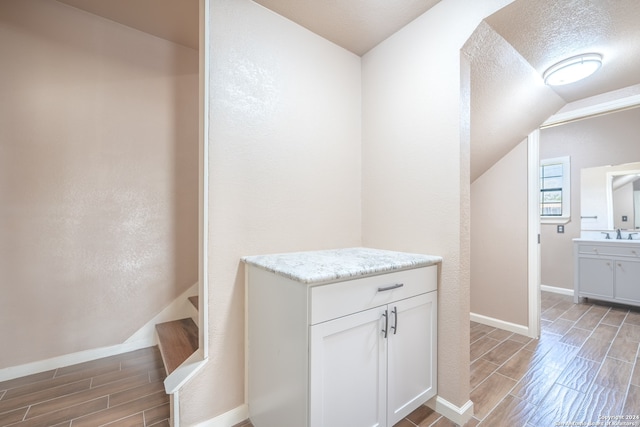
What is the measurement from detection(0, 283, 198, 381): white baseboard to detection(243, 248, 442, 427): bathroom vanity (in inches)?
49.0

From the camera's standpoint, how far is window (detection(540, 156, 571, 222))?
3797 millimetres

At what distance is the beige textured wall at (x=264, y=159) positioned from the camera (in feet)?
4.71

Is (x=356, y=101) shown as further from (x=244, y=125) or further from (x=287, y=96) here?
(x=244, y=125)

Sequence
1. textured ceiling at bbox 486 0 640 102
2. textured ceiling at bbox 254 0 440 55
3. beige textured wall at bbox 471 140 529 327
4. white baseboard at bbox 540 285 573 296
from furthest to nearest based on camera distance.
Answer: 1. white baseboard at bbox 540 285 573 296
2. beige textured wall at bbox 471 140 529 327
3. textured ceiling at bbox 254 0 440 55
4. textured ceiling at bbox 486 0 640 102

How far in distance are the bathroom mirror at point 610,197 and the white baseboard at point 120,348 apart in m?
5.04

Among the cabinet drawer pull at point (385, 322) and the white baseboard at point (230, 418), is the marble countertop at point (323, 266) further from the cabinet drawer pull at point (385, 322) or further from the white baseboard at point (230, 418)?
the white baseboard at point (230, 418)

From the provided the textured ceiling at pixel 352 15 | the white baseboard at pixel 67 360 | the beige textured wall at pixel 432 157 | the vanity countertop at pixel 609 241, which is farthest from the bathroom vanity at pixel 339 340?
the vanity countertop at pixel 609 241

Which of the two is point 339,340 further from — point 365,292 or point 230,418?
point 230,418

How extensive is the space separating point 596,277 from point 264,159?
4.34 m

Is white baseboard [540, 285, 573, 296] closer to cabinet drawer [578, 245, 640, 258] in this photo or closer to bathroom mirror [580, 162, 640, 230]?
cabinet drawer [578, 245, 640, 258]

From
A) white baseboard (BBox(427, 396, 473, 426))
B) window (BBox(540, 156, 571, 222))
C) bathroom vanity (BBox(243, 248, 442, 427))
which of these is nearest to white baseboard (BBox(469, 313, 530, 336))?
white baseboard (BBox(427, 396, 473, 426))

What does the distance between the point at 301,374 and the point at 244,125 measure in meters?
1.31

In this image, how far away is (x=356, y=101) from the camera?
82.4 inches

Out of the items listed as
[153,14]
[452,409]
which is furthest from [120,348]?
[153,14]
